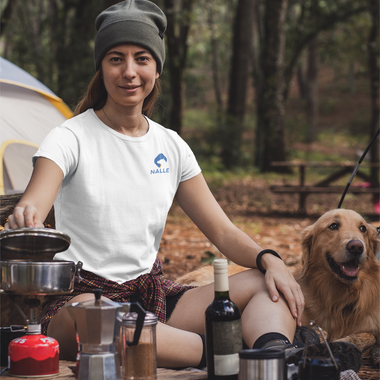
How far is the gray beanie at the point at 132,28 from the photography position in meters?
2.40

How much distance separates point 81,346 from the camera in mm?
1818

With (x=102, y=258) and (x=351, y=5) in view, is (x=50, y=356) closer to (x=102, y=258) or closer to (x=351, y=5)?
(x=102, y=258)

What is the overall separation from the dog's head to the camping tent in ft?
10.6

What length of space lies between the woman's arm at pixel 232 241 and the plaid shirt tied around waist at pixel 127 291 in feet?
1.11

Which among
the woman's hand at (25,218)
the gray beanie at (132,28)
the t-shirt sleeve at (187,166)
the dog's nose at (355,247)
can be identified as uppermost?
the gray beanie at (132,28)

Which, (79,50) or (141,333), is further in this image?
(79,50)

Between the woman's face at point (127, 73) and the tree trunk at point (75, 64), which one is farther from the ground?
the tree trunk at point (75, 64)

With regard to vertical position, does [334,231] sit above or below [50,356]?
above

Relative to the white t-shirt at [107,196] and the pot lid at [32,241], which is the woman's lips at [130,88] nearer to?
the white t-shirt at [107,196]

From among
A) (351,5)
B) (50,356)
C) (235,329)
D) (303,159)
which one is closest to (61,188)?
(50,356)

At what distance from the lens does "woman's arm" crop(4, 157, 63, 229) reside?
191 cm

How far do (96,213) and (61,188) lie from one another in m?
0.21

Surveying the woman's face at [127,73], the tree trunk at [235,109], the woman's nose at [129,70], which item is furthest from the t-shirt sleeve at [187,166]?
the tree trunk at [235,109]

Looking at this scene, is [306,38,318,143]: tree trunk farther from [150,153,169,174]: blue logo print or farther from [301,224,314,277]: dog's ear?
[150,153,169,174]: blue logo print
